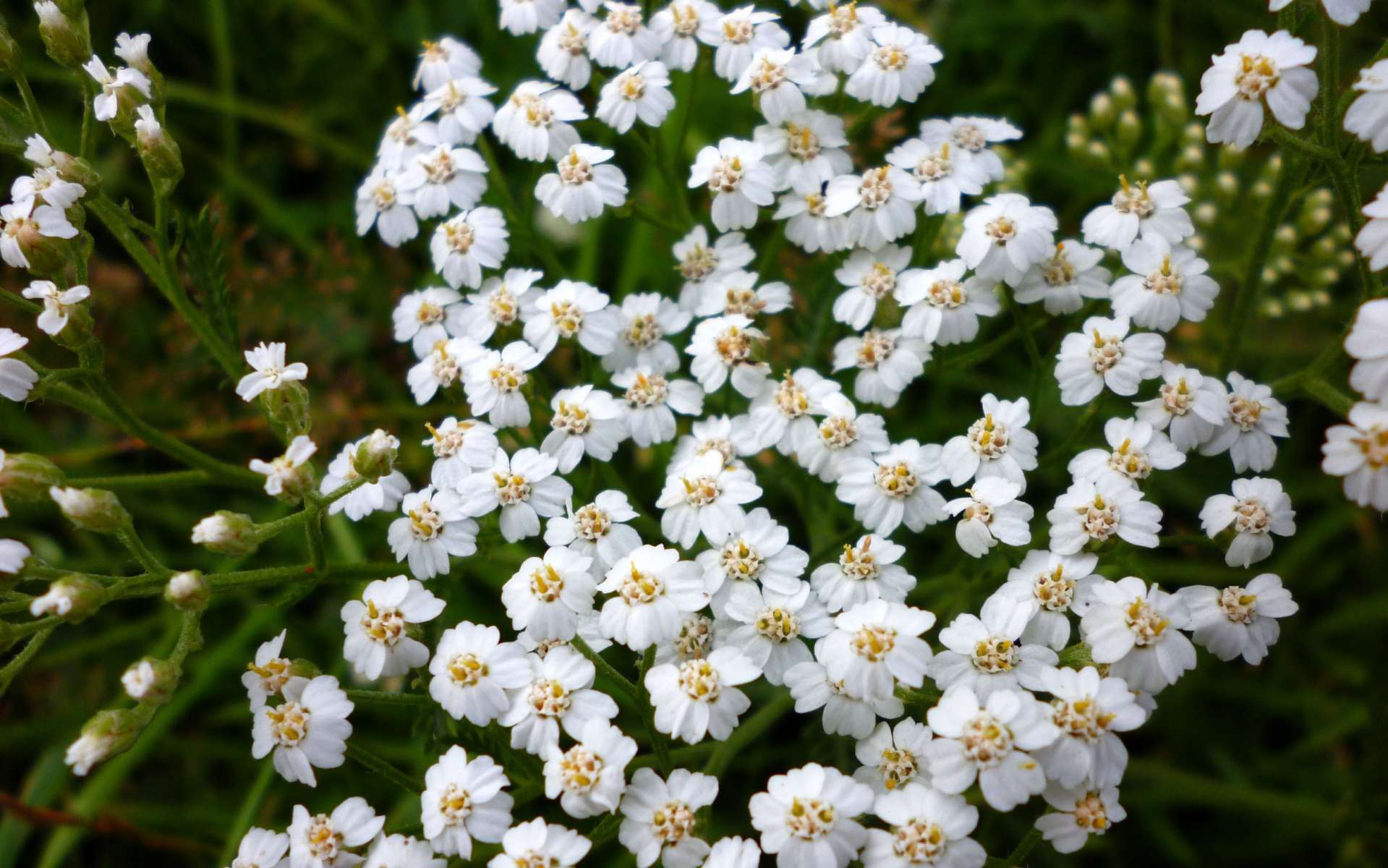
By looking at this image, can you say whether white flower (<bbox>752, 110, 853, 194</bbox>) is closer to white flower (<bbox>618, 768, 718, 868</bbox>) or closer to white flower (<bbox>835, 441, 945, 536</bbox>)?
white flower (<bbox>835, 441, 945, 536</bbox>)

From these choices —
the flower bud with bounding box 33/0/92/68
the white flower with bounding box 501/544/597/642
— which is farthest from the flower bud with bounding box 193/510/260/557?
the flower bud with bounding box 33/0/92/68

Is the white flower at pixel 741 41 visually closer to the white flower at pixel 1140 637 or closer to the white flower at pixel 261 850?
the white flower at pixel 1140 637

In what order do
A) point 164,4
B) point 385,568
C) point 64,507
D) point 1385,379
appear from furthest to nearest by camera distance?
point 164,4 → point 385,568 → point 64,507 → point 1385,379

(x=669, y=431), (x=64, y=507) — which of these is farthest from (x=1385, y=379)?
(x=64, y=507)

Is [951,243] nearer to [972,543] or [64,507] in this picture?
[972,543]

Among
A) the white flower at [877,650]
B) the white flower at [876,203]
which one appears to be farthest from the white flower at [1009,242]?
the white flower at [877,650]

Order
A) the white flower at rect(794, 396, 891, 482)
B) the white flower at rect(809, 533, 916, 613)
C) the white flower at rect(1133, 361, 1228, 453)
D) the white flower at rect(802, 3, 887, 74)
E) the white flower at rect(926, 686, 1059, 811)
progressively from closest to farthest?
the white flower at rect(926, 686, 1059, 811)
the white flower at rect(809, 533, 916, 613)
the white flower at rect(1133, 361, 1228, 453)
the white flower at rect(794, 396, 891, 482)
the white flower at rect(802, 3, 887, 74)
